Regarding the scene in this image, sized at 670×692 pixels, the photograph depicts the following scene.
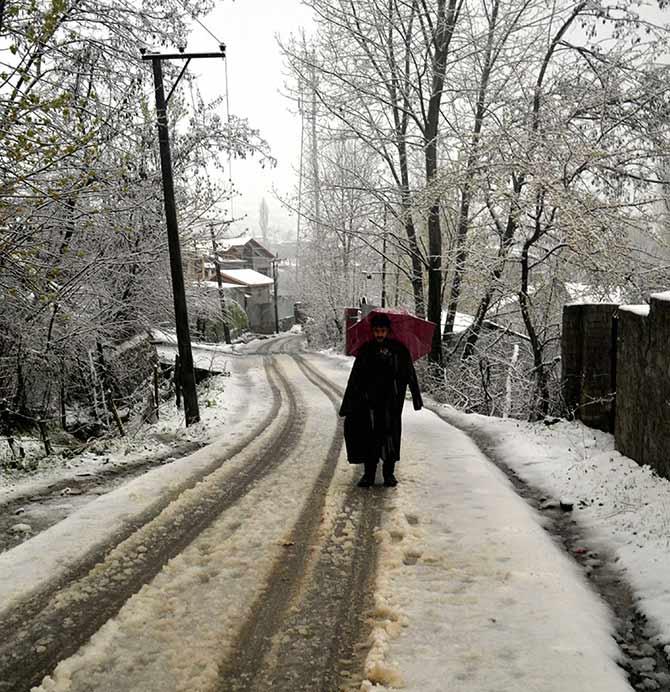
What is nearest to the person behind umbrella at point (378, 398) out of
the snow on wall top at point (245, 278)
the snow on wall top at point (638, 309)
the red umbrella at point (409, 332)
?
the red umbrella at point (409, 332)

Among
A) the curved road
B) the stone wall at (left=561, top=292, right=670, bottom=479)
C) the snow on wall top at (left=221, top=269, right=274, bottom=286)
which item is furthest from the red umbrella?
the snow on wall top at (left=221, top=269, right=274, bottom=286)

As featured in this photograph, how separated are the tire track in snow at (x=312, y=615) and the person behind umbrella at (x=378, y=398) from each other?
1.08 m

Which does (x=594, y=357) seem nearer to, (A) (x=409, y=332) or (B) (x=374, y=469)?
(A) (x=409, y=332)

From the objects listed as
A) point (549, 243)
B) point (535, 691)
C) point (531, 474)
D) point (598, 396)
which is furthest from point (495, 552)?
point (549, 243)

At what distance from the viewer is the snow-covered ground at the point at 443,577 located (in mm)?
3100

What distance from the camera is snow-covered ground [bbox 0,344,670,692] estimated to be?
10.2 ft

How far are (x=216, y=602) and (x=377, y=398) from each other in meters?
3.18

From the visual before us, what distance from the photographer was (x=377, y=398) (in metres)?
6.55

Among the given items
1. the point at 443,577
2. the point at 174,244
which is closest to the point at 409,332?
the point at 443,577

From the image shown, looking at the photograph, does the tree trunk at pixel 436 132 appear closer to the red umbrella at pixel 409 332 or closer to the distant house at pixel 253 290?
the red umbrella at pixel 409 332

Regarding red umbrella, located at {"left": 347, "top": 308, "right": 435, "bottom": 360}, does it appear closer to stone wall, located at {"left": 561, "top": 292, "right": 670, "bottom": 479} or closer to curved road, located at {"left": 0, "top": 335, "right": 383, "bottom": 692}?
stone wall, located at {"left": 561, "top": 292, "right": 670, "bottom": 479}

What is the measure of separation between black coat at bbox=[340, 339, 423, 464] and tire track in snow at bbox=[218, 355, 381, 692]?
1130 millimetres

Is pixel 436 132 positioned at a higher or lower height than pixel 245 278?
lower

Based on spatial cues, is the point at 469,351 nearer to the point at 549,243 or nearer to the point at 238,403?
the point at 549,243
